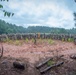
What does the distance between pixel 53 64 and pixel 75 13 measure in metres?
7.37

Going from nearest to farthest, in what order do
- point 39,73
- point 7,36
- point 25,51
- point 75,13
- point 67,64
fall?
1. point 39,73
2. point 67,64
3. point 25,51
4. point 7,36
5. point 75,13

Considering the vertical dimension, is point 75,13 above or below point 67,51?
above

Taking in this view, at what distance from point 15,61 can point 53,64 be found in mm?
1418

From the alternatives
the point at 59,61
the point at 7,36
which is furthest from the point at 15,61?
the point at 7,36

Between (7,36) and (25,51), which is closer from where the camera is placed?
(25,51)

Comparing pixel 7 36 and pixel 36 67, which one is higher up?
pixel 7 36

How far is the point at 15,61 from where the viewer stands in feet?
27.9

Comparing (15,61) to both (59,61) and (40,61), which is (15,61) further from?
(59,61)

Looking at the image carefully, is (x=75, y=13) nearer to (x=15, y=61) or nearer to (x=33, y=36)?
(x=33, y=36)

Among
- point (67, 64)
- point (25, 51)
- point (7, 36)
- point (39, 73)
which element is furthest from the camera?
point (7, 36)

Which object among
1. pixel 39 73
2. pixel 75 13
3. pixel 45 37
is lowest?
pixel 39 73

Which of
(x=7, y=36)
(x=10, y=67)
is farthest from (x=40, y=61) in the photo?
(x=7, y=36)

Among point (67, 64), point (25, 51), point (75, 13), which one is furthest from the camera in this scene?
point (75, 13)

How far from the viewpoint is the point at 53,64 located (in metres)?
8.64
